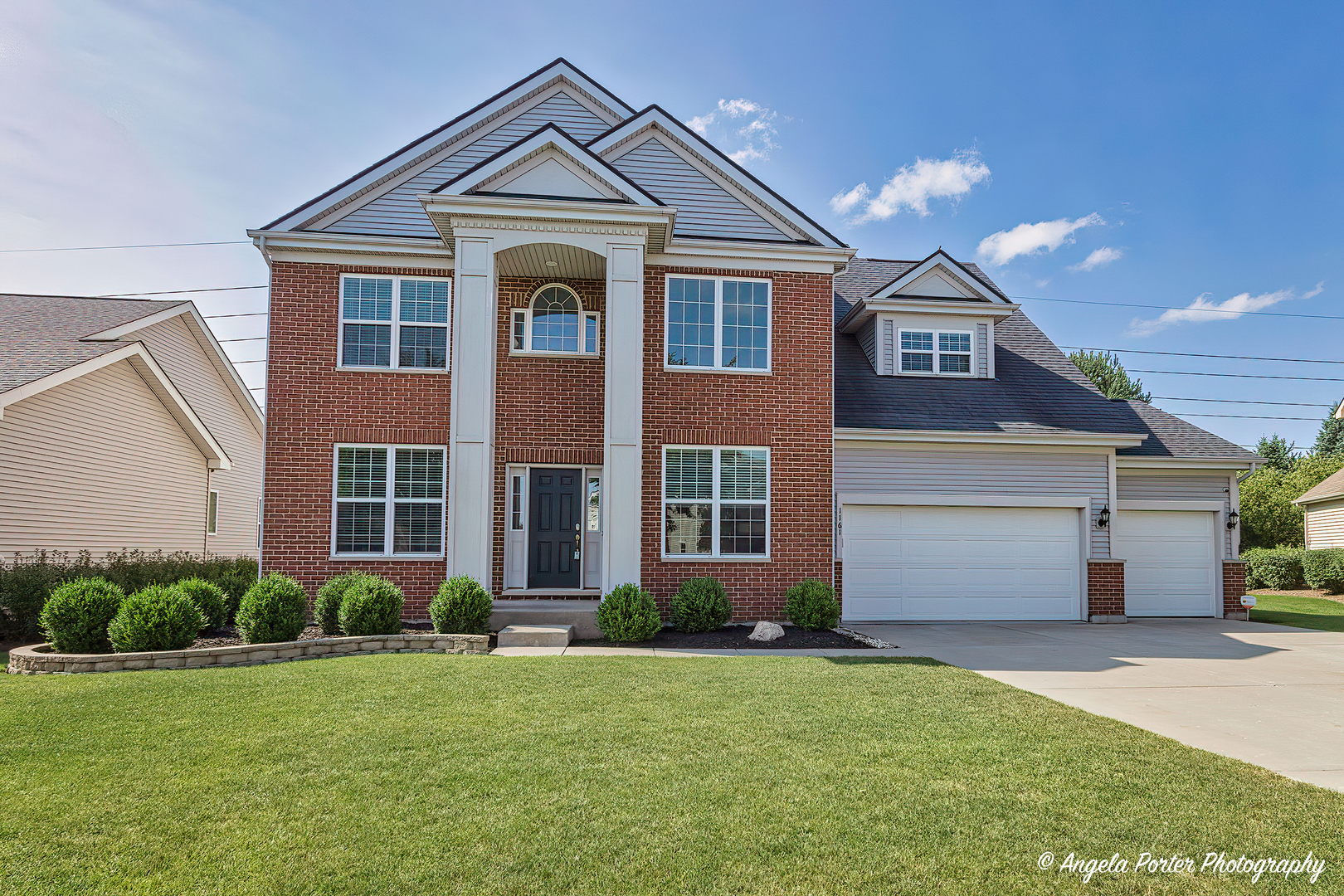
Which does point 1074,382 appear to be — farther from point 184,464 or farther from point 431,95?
point 184,464

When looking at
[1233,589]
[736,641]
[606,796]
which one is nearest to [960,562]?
[736,641]

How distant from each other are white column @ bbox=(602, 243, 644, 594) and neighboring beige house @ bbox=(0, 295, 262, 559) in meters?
9.56

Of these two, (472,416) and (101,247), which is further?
(101,247)

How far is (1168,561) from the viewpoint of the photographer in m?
16.0

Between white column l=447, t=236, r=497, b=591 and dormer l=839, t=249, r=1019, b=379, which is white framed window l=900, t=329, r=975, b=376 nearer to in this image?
dormer l=839, t=249, r=1019, b=379

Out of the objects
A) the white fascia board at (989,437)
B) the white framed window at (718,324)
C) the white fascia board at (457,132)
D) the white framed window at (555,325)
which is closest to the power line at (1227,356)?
the white fascia board at (989,437)

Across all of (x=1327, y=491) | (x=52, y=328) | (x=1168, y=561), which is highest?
(x=52, y=328)

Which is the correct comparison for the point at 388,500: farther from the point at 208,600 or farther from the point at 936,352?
the point at 936,352

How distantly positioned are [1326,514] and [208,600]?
36.4m

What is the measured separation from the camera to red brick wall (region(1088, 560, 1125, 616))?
48.5 feet

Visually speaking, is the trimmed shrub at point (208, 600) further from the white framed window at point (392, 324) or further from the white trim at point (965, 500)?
the white trim at point (965, 500)

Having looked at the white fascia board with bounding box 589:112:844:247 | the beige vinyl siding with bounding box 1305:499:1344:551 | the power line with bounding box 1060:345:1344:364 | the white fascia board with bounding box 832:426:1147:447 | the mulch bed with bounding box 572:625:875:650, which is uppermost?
the power line with bounding box 1060:345:1344:364

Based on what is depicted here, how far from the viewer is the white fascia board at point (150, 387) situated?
12.9 meters

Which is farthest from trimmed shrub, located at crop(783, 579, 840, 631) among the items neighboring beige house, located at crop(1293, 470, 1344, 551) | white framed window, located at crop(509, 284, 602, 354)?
neighboring beige house, located at crop(1293, 470, 1344, 551)
